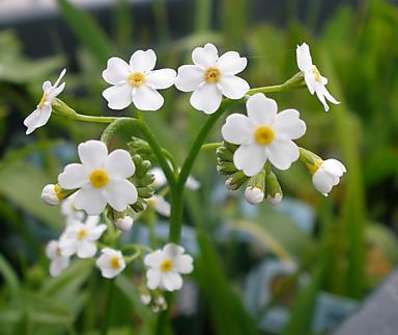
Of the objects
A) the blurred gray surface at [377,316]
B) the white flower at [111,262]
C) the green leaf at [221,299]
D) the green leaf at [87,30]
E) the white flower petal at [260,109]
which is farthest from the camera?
the green leaf at [87,30]

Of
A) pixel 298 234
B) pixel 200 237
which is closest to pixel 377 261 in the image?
pixel 298 234

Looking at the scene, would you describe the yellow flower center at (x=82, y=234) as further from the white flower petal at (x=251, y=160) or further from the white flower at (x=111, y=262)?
the white flower petal at (x=251, y=160)

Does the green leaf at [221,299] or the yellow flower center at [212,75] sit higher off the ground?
the yellow flower center at [212,75]

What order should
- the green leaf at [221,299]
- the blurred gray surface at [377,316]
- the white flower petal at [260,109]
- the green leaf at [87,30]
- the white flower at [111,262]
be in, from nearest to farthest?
1. the white flower petal at [260,109]
2. the white flower at [111,262]
3. the blurred gray surface at [377,316]
4. the green leaf at [221,299]
5. the green leaf at [87,30]

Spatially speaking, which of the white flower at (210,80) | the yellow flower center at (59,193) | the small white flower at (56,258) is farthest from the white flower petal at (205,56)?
the small white flower at (56,258)

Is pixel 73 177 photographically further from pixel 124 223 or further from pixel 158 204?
pixel 158 204

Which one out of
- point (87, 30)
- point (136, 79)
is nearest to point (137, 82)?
point (136, 79)

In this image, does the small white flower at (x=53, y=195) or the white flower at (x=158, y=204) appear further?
the white flower at (x=158, y=204)
